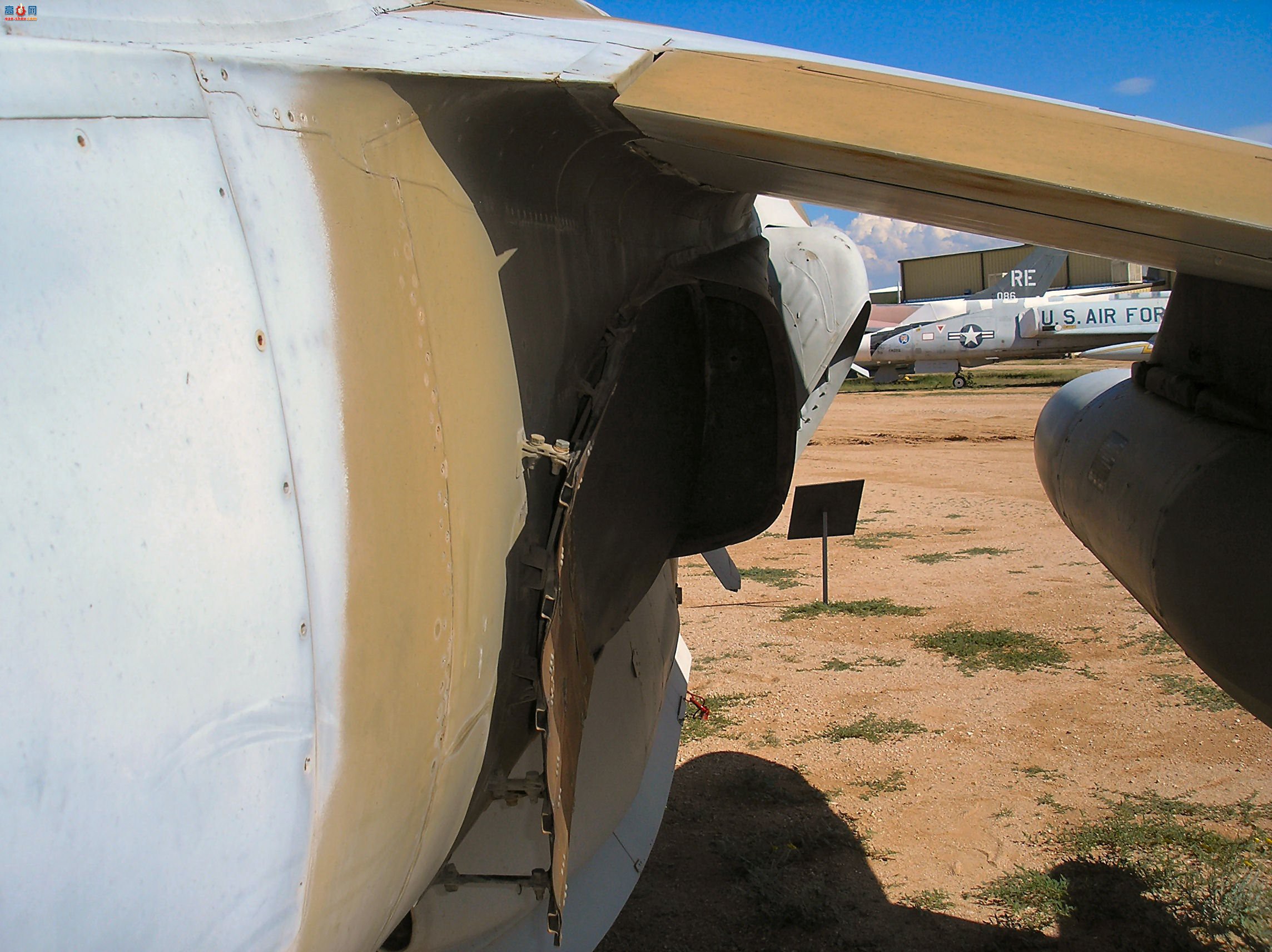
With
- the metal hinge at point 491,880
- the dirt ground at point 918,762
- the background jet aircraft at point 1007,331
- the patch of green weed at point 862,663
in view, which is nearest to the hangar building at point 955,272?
the background jet aircraft at point 1007,331

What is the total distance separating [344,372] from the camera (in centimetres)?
140

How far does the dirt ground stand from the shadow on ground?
11mm

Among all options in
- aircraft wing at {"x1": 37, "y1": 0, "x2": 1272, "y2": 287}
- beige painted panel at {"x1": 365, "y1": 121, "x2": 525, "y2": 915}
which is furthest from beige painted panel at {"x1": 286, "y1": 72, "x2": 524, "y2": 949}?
aircraft wing at {"x1": 37, "y1": 0, "x2": 1272, "y2": 287}

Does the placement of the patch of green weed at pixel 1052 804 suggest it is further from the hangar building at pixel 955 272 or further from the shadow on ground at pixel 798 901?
the hangar building at pixel 955 272

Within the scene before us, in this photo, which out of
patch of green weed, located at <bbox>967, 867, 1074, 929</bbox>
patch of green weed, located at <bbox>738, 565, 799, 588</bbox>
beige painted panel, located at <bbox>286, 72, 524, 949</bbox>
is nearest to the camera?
beige painted panel, located at <bbox>286, 72, 524, 949</bbox>

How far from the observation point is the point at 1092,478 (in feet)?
12.1

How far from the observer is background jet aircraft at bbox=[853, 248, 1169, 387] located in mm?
27188

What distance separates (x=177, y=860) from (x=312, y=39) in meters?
1.24

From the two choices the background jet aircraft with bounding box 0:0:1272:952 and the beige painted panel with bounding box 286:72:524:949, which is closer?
the background jet aircraft with bounding box 0:0:1272:952

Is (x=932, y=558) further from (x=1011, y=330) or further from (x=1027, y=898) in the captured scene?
(x=1011, y=330)

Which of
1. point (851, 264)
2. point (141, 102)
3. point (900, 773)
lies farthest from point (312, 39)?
point (900, 773)

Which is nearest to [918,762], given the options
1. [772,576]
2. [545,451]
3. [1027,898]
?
[1027,898]

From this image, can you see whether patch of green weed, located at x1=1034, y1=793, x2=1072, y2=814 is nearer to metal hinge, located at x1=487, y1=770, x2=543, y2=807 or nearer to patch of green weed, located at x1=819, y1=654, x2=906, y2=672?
patch of green weed, located at x1=819, y1=654, x2=906, y2=672

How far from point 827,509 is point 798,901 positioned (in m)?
4.65
